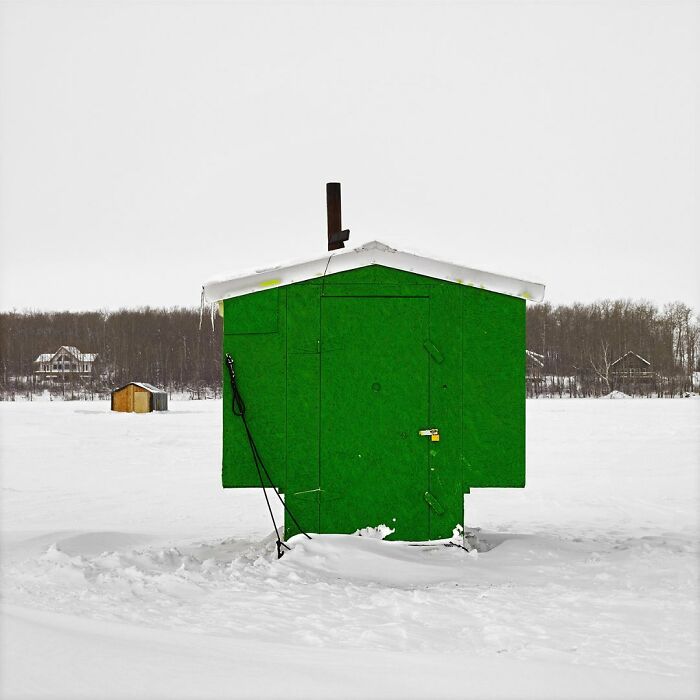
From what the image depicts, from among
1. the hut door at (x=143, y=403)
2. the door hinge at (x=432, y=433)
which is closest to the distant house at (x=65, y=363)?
the hut door at (x=143, y=403)

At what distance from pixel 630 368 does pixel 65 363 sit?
134ft

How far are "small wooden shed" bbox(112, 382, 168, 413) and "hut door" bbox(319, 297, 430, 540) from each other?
24.2 m

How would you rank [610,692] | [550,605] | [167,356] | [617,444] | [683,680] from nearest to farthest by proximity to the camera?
1. [610,692]
2. [683,680]
3. [550,605]
4. [617,444]
5. [167,356]

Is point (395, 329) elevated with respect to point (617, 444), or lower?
elevated

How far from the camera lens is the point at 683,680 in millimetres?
3703

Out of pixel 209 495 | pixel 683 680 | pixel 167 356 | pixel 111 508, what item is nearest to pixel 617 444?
pixel 209 495

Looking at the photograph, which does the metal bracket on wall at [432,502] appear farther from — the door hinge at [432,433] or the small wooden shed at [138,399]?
the small wooden shed at [138,399]

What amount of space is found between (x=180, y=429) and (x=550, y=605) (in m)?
17.6

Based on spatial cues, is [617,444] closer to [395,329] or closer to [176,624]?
[395,329]

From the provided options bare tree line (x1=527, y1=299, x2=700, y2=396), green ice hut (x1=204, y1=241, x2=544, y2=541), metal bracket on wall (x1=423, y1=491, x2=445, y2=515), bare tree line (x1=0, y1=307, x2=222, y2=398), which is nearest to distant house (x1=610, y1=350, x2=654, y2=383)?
bare tree line (x1=527, y1=299, x2=700, y2=396)

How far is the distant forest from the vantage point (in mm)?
51125

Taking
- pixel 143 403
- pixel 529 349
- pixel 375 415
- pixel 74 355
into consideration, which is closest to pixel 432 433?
pixel 375 415

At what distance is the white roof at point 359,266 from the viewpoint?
6805 millimetres

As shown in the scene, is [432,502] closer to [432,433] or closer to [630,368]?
[432,433]
